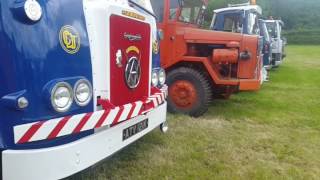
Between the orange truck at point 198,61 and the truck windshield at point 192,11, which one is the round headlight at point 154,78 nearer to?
the orange truck at point 198,61

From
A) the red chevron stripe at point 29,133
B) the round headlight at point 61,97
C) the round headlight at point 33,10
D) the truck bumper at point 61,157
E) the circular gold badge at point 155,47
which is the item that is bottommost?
the truck bumper at point 61,157

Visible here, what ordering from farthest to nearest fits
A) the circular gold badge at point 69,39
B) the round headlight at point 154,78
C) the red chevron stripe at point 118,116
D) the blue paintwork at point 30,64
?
the round headlight at point 154,78
the red chevron stripe at point 118,116
the circular gold badge at point 69,39
the blue paintwork at point 30,64

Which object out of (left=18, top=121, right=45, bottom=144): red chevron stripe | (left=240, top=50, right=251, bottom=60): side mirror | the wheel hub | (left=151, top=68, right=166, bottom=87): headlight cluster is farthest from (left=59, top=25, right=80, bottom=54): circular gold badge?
(left=240, top=50, right=251, bottom=60): side mirror

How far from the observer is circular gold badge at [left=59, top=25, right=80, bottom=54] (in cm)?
262

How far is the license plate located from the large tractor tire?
8.29 ft

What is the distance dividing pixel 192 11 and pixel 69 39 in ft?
14.4

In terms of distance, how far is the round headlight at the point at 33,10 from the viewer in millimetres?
2375

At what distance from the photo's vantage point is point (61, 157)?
8.29 feet

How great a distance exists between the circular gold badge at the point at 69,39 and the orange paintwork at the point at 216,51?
357 centimetres

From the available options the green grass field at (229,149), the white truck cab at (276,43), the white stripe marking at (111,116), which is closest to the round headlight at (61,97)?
the white stripe marking at (111,116)

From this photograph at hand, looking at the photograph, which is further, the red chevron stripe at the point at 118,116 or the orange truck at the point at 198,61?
the orange truck at the point at 198,61

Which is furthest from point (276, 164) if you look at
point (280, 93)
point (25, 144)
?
point (280, 93)

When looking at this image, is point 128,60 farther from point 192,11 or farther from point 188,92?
point 192,11

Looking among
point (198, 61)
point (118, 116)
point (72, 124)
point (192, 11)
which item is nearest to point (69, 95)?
point (72, 124)
